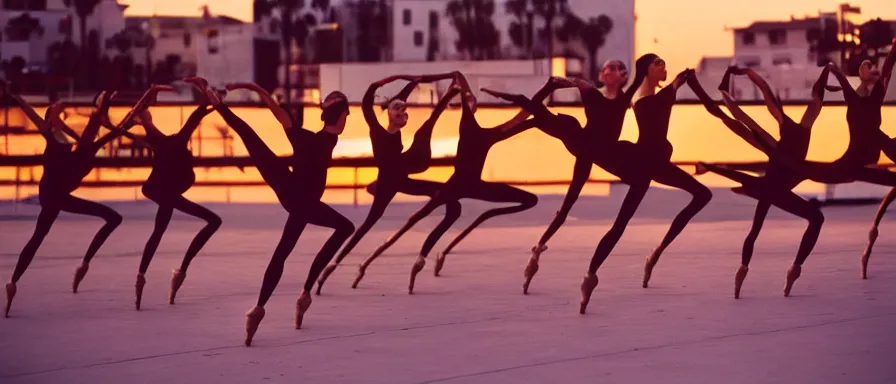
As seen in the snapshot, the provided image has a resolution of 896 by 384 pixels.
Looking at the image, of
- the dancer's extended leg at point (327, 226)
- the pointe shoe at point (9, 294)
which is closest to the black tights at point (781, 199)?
the dancer's extended leg at point (327, 226)

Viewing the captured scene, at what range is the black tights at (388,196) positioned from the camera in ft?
39.7

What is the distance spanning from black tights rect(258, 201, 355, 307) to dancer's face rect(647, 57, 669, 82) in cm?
289

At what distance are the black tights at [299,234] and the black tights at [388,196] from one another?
1870 mm

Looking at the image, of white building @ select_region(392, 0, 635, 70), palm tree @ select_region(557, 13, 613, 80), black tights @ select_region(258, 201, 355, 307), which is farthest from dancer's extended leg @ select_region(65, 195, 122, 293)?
white building @ select_region(392, 0, 635, 70)

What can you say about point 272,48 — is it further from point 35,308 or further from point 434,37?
point 35,308

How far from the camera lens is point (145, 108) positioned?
10.9 meters

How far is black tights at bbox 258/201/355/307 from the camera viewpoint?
9.61 metres

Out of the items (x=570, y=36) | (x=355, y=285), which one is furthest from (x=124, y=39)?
(x=355, y=285)

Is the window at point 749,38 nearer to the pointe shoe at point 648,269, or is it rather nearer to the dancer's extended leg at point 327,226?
the pointe shoe at point 648,269

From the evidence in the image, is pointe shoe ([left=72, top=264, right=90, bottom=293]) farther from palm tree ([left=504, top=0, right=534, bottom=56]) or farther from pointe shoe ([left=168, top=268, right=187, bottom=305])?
palm tree ([left=504, top=0, right=534, bottom=56])

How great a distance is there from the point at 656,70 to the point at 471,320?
2.41m

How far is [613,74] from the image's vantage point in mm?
11508

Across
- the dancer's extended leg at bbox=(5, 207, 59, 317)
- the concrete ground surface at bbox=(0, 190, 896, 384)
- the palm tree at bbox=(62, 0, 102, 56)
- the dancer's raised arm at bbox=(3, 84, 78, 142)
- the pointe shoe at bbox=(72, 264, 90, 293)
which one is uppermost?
the palm tree at bbox=(62, 0, 102, 56)

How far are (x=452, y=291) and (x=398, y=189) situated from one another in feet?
3.60
